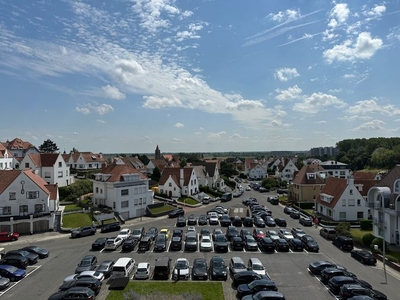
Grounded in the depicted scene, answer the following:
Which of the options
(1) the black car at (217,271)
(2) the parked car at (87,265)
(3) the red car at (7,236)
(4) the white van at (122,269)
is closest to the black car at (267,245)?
(1) the black car at (217,271)

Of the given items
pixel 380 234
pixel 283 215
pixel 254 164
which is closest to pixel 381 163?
pixel 254 164

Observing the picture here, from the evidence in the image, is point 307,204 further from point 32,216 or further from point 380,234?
point 32,216

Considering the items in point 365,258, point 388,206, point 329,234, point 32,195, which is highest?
point 32,195

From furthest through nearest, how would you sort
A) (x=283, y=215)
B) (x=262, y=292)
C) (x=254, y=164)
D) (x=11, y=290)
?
(x=254, y=164), (x=283, y=215), (x=11, y=290), (x=262, y=292)

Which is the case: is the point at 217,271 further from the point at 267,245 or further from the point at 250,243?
the point at 250,243

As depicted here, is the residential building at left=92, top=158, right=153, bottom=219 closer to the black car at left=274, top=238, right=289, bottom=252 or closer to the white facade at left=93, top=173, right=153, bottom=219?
the white facade at left=93, top=173, right=153, bottom=219

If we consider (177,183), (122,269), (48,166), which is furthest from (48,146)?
(122,269)

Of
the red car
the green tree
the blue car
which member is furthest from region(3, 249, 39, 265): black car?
the green tree
